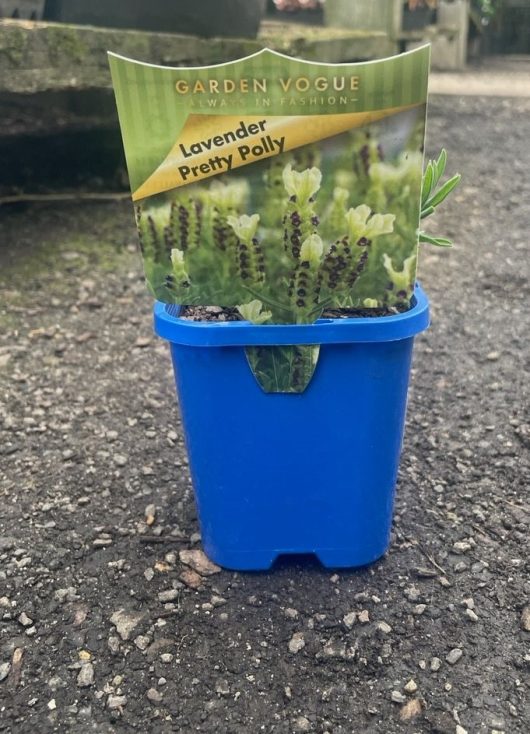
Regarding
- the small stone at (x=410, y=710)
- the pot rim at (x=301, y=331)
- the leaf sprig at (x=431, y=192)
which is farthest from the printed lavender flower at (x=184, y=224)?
the small stone at (x=410, y=710)

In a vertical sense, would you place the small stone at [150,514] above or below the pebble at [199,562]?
below

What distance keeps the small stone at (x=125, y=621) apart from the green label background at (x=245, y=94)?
705 mm

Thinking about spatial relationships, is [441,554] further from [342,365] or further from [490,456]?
[342,365]

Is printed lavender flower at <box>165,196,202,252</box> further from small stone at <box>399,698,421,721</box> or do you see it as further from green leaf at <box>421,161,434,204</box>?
small stone at <box>399,698,421,721</box>

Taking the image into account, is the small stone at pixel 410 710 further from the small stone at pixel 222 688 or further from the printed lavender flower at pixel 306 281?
the printed lavender flower at pixel 306 281

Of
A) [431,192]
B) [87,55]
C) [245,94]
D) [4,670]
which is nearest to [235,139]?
[245,94]

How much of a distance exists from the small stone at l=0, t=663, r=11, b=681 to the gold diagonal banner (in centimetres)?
72

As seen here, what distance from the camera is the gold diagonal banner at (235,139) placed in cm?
88

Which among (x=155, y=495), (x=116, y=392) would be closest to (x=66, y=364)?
(x=116, y=392)

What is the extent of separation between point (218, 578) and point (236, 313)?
0.46 m

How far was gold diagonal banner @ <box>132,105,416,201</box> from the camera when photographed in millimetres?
880

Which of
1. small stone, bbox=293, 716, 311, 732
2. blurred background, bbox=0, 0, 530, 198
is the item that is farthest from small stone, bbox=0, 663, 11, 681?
blurred background, bbox=0, 0, 530, 198

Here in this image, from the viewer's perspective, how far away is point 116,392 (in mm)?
1752

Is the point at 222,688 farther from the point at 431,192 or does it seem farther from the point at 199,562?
the point at 431,192
